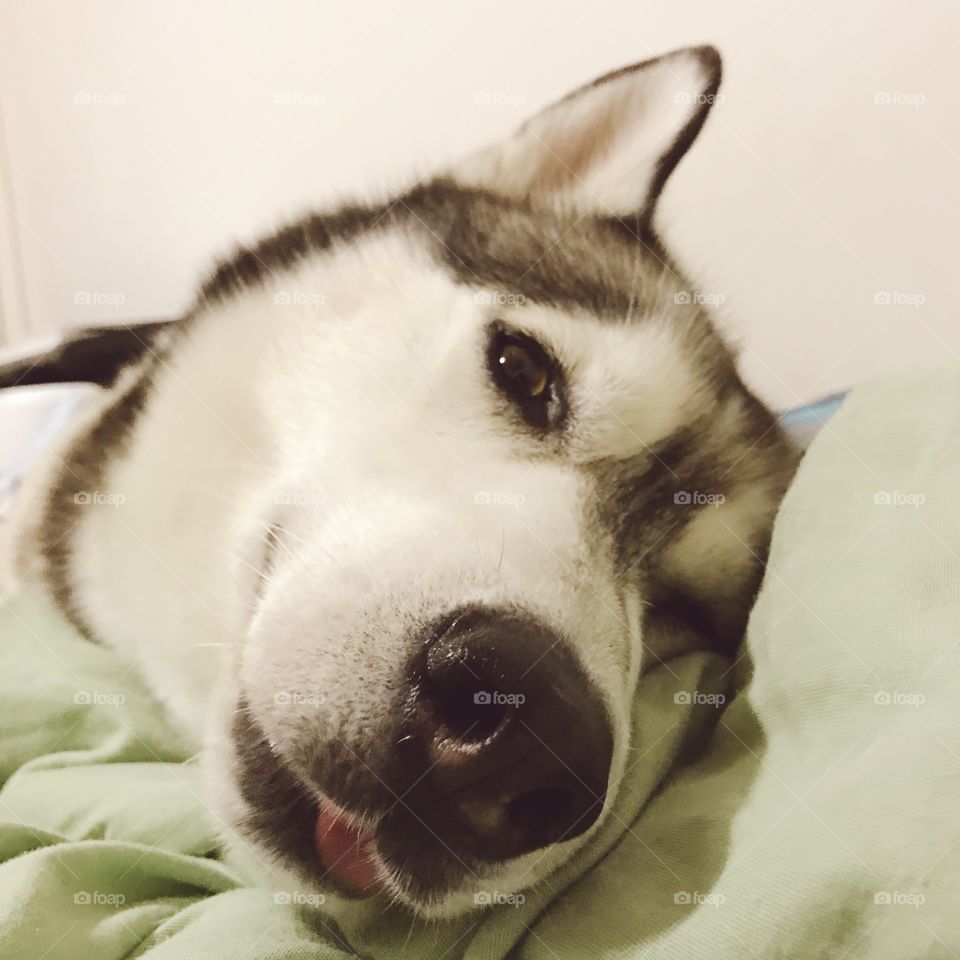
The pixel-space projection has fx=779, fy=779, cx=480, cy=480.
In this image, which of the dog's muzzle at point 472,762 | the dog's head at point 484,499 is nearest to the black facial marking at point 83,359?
the dog's head at point 484,499

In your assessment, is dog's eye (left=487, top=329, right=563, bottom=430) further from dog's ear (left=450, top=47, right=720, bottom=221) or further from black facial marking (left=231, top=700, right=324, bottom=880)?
black facial marking (left=231, top=700, right=324, bottom=880)

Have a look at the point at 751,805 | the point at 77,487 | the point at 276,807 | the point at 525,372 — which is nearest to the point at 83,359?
the point at 77,487

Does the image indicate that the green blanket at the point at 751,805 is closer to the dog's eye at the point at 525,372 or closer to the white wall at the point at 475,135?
the dog's eye at the point at 525,372

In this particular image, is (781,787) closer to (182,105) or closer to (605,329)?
(605,329)

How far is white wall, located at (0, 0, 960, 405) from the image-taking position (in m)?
1.49

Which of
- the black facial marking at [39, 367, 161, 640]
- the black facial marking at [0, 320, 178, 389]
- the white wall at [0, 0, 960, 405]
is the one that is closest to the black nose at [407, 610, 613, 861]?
the black facial marking at [39, 367, 161, 640]

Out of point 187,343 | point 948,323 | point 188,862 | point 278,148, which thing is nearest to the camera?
point 188,862

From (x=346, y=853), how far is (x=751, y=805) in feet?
1.21

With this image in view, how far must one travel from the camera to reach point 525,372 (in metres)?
1.02

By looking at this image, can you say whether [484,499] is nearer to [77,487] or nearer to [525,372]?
[525,372]

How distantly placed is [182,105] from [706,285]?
1717mm

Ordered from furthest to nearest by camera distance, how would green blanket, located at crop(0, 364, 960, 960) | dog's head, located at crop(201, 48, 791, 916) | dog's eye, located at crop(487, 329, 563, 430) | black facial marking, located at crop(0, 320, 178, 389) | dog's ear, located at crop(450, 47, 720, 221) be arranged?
black facial marking, located at crop(0, 320, 178, 389) < dog's ear, located at crop(450, 47, 720, 221) < dog's eye, located at crop(487, 329, 563, 430) < dog's head, located at crop(201, 48, 791, 916) < green blanket, located at crop(0, 364, 960, 960)

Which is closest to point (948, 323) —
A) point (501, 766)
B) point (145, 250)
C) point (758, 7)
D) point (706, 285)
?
point (706, 285)

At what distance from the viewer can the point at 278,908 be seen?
2.48 ft
